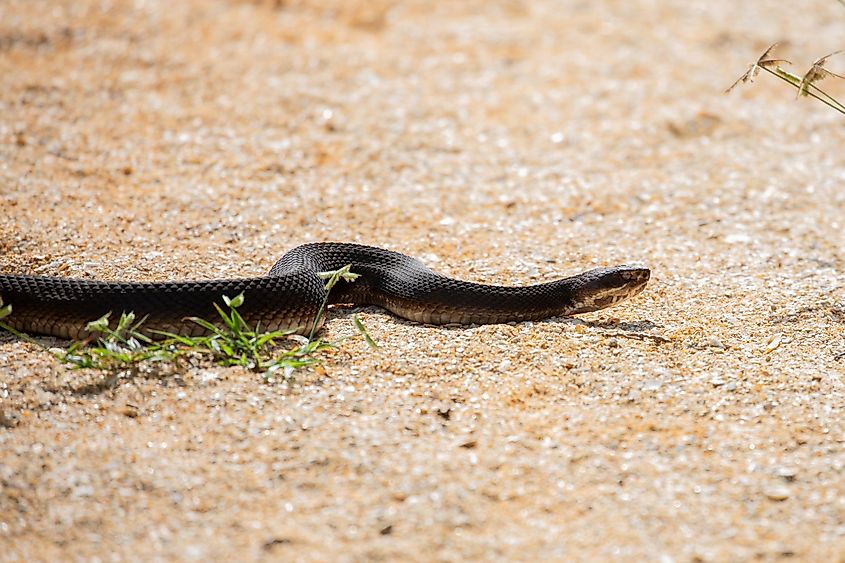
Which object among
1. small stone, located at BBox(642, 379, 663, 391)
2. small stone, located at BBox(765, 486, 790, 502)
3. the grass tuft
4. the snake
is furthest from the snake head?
small stone, located at BBox(765, 486, 790, 502)

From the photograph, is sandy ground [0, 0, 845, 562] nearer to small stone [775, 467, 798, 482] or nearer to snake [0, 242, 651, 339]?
small stone [775, 467, 798, 482]

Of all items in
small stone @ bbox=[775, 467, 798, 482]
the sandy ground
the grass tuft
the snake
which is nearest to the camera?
the sandy ground

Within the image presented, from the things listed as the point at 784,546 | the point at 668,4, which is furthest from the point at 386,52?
the point at 784,546

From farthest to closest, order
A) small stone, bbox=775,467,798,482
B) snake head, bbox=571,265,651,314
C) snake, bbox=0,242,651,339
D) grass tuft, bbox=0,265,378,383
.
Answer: snake head, bbox=571,265,651,314, snake, bbox=0,242,651,339, grass tuft, bbox=0,265,378,383, small stone, bbox=775,467,798,482

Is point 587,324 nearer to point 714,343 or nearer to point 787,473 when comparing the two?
point 714,343

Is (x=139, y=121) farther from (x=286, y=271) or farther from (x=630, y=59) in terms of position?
(x=630, y=59)

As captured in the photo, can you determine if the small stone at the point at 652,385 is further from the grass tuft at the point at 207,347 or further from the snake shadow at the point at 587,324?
the grass tuft at the point at 207,347
